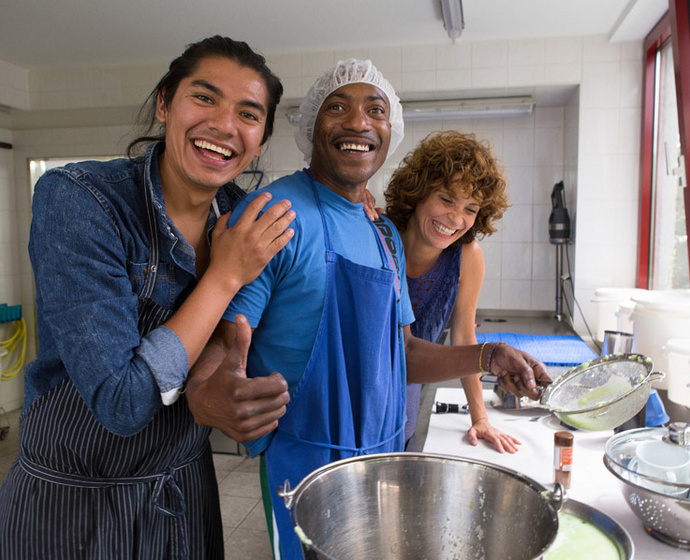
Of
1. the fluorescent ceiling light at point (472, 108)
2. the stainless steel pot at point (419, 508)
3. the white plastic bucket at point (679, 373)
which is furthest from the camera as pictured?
the fluorescent ceiling light at point (472, 108)

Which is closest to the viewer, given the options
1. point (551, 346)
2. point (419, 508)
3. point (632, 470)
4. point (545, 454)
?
point (419, 508)

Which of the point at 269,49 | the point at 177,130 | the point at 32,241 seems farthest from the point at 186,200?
the point at 269,49

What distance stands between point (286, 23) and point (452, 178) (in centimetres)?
196

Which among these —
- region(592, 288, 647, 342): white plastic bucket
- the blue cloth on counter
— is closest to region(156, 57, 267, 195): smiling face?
the blue cloth on counter

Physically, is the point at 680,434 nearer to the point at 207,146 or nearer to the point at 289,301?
the point at 289,301

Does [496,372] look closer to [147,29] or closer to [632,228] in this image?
[632,228]

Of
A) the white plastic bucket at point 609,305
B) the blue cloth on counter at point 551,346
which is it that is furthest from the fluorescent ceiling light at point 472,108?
the blue cloth on counter at point 551,346

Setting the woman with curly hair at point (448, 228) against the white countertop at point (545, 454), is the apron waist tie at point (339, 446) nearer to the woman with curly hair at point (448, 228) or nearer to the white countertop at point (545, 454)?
the white countertop at point (545, 454)

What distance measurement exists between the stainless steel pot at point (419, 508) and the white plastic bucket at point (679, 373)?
3.69ft

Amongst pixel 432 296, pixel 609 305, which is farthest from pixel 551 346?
pixel 432 296

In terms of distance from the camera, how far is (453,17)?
282 centimetres

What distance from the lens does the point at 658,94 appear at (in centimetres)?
302

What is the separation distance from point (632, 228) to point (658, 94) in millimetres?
740

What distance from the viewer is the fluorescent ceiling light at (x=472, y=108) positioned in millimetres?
3379
